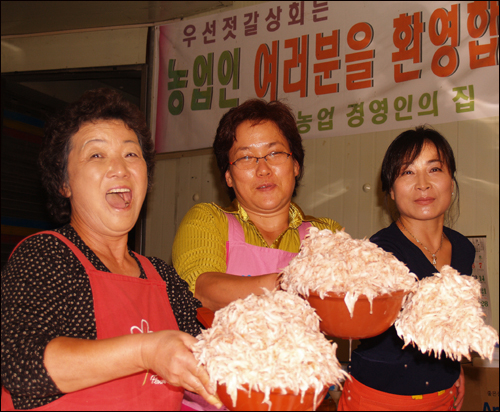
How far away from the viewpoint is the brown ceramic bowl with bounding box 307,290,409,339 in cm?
103

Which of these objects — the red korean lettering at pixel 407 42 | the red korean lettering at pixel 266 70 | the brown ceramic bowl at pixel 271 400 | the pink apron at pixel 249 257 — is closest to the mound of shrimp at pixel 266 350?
the brown ceramic bowl at pixel 271 400

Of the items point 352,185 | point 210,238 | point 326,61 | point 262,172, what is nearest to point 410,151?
point 262,172

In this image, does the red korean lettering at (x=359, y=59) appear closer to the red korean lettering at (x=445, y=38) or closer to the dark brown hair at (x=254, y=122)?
the red korean lettering at (x=445, y=38)

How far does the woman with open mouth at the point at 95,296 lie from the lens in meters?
1.00

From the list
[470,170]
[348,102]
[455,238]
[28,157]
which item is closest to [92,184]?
[455,238]

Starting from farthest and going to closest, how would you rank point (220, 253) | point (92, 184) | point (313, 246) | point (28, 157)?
point (28, 157) → point (220, 253) → point (92, 184) → point (313, 246)

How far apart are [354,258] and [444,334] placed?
0.30 meters

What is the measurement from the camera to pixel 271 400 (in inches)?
33.5

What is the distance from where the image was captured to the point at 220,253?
6.08 ft

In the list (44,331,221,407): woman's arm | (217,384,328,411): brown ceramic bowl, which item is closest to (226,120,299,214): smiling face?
(44,331,221,407): woman's arm

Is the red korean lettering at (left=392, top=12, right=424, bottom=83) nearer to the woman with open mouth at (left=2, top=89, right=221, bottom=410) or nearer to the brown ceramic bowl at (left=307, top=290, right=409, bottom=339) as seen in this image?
the woman with open mouth at (left=2, top=89, right=221, bottom=410)

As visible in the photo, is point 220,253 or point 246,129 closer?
point 220,253

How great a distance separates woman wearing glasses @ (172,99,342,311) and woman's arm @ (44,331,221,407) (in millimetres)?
749

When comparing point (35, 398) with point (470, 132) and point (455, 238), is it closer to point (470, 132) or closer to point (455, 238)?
point (455, 238)
